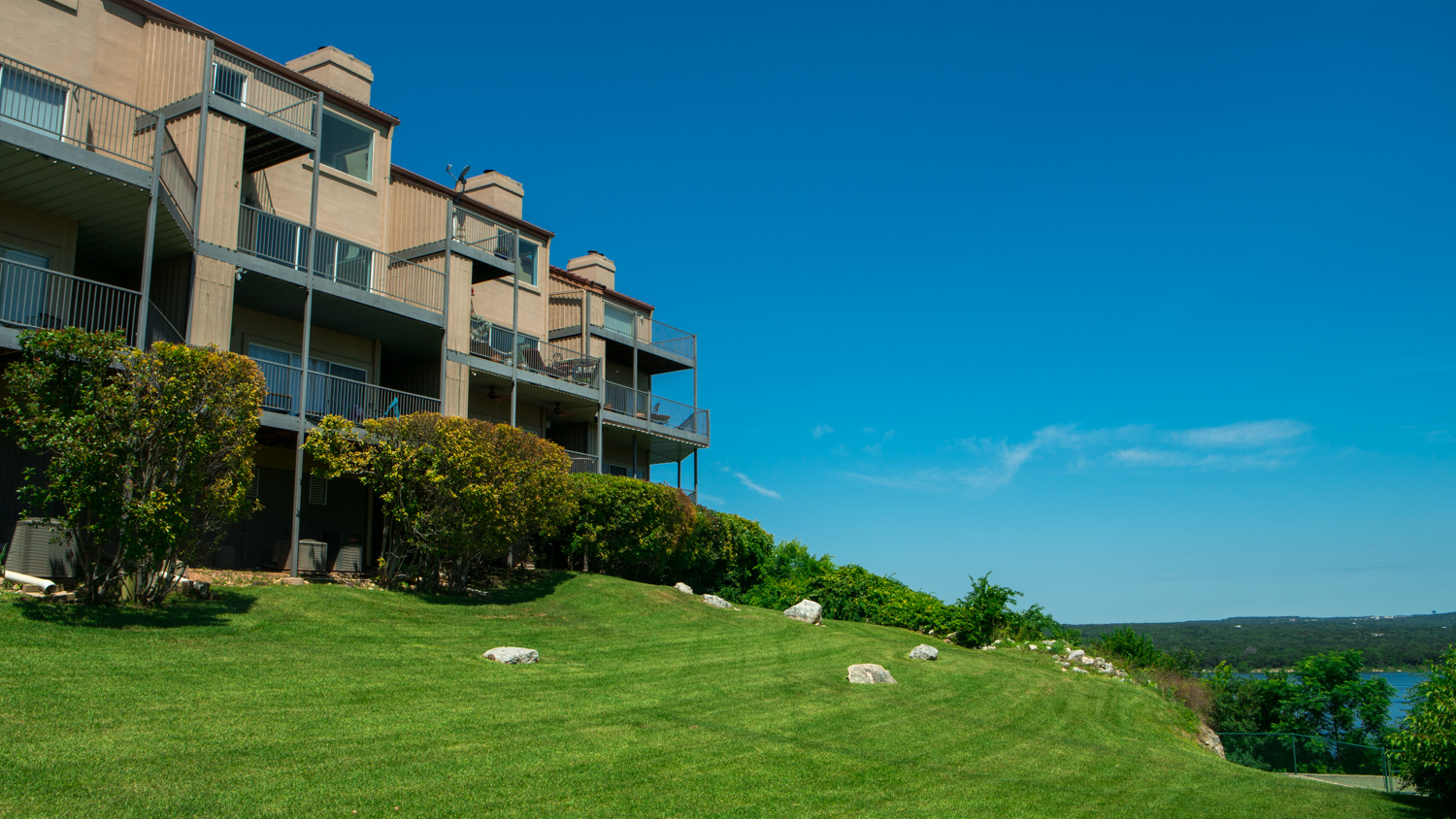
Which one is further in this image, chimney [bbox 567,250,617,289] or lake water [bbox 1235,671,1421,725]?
chimney [bbox 567,250,617,289]

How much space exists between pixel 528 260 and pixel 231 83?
1100 cm

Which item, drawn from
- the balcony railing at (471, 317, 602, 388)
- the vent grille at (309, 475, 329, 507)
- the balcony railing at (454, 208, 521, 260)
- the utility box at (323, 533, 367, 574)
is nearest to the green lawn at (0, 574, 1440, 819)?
the utility box at (323, 533, 367, 574)

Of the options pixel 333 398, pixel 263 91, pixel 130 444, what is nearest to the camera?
pixel 130 444

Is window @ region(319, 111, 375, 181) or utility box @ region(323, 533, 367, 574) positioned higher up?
window @ region(319, 111, 375, 181)

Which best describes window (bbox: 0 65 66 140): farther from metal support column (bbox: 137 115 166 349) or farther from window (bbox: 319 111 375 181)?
window (bbox: 319 111 375 181)

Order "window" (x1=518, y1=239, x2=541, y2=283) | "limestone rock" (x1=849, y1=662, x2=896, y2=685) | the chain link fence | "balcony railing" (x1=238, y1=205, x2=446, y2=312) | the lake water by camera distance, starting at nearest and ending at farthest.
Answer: the lake water < "limestone rock" (x1=849, y1=662, x2=896, y2=685) < the chain link fence < "balcony railing" (x1=238, y1=205, x2=446, y2=312) < "window" (x1=518, y1=239, x2=541, y2=283)

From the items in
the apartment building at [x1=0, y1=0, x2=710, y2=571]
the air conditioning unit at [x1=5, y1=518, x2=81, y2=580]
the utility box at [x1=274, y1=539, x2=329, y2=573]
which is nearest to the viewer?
the air conditioning unit at [x1=5, y1=518, x2=81, y2=580]

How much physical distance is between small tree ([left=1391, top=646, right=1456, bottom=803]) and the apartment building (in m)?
18.1

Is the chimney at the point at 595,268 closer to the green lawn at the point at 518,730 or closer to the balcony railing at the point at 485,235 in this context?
the balcony railing at the point at 485,235

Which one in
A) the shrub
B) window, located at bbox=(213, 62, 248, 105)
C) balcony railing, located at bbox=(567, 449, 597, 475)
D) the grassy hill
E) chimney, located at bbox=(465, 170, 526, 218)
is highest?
chimney, located at bbox=(465, 170, 526, 218)

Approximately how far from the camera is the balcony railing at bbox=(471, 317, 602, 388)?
86.5ft

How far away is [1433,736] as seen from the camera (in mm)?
10719

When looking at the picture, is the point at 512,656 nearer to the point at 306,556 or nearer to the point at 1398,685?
the point at 306,556

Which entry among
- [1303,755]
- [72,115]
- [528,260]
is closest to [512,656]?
[72,115]
